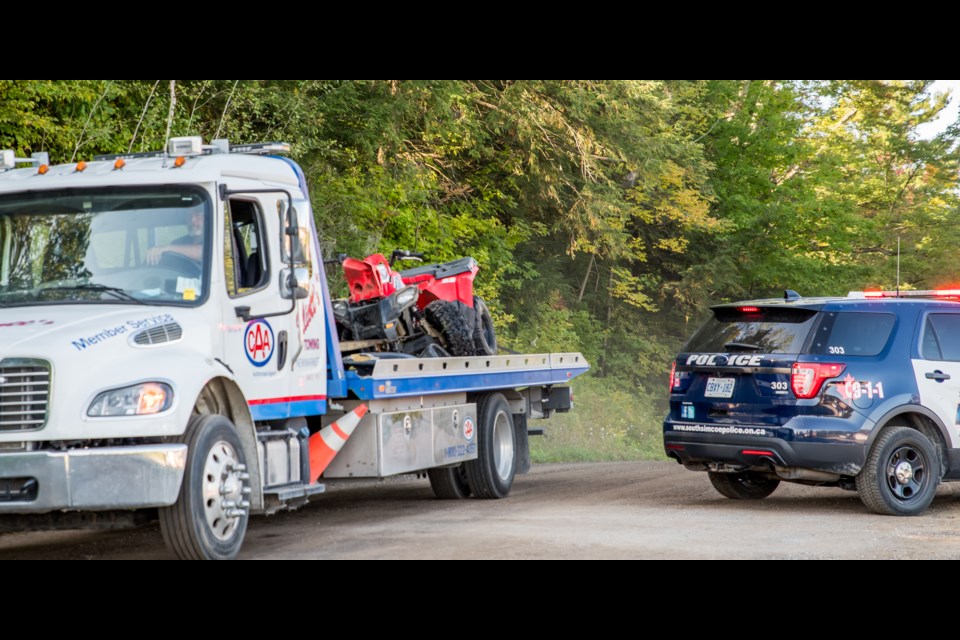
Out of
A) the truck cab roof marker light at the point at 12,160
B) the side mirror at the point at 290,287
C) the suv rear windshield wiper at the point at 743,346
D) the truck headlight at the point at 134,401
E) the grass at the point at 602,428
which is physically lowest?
the grass at the point at 602,428

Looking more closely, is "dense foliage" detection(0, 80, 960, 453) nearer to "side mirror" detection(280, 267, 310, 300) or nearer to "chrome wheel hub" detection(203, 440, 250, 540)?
"side mirror" detection(280, 267, 310, 300)

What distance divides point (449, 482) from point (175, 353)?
5.31 metres

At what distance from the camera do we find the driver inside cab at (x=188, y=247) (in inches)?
336

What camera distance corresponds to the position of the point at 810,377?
35.6 feet

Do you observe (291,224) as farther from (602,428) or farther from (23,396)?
(602,428)

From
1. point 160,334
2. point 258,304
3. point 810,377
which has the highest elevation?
point 258,304

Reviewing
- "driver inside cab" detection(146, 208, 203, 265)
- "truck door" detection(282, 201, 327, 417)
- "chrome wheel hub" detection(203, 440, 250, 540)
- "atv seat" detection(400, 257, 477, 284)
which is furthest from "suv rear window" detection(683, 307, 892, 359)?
"driver inside cab" detection(146, 208, 203, 265)

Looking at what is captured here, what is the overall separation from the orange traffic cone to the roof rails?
2291 mm

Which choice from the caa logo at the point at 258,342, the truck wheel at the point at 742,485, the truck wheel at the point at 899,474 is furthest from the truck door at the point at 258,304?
the truck wheel at the point at 899,474

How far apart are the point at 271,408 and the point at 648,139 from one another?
1957cm

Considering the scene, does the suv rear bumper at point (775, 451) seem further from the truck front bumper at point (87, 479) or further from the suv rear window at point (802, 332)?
the truck front bumper at point (87, 479)

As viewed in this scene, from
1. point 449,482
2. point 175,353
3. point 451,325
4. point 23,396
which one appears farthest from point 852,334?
point 23,396

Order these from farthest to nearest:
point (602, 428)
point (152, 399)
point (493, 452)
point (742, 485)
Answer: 1. point (602, 428)
2. point (493, 452)
3. point (742, 485)
4. point (152, 399)

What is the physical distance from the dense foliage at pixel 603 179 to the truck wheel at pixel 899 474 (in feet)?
32.5
